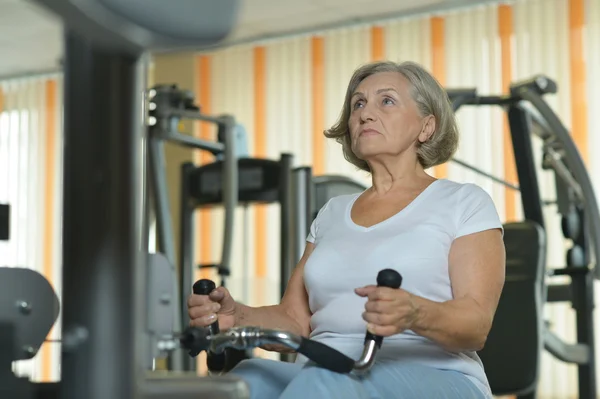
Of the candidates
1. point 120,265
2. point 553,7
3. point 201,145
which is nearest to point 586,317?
point 201,145

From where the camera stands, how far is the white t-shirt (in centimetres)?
124

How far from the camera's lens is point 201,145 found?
12.2 feet

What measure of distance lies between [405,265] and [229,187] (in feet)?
7.41

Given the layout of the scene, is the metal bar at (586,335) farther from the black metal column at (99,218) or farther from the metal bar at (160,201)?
the black metal column at (99,218)

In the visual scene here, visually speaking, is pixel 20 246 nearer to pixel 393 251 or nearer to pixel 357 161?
pixel 393 251

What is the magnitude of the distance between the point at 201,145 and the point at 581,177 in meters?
1.64

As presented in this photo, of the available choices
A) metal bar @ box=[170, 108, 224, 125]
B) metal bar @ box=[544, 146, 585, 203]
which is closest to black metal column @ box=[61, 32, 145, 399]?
metal bar @ box=[544, 146, 585, 203]

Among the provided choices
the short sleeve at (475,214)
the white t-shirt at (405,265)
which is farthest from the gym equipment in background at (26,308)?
the short sleeve at (475,214)

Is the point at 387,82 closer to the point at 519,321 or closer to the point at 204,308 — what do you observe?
the point at 204,308

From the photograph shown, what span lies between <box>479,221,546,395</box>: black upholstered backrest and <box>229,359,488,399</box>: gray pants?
4.08ft

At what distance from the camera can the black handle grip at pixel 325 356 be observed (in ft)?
3.11

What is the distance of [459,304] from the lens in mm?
1146

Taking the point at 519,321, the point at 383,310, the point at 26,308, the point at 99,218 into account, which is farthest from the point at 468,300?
the point at 519,321

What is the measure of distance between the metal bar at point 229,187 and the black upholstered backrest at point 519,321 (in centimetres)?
129
